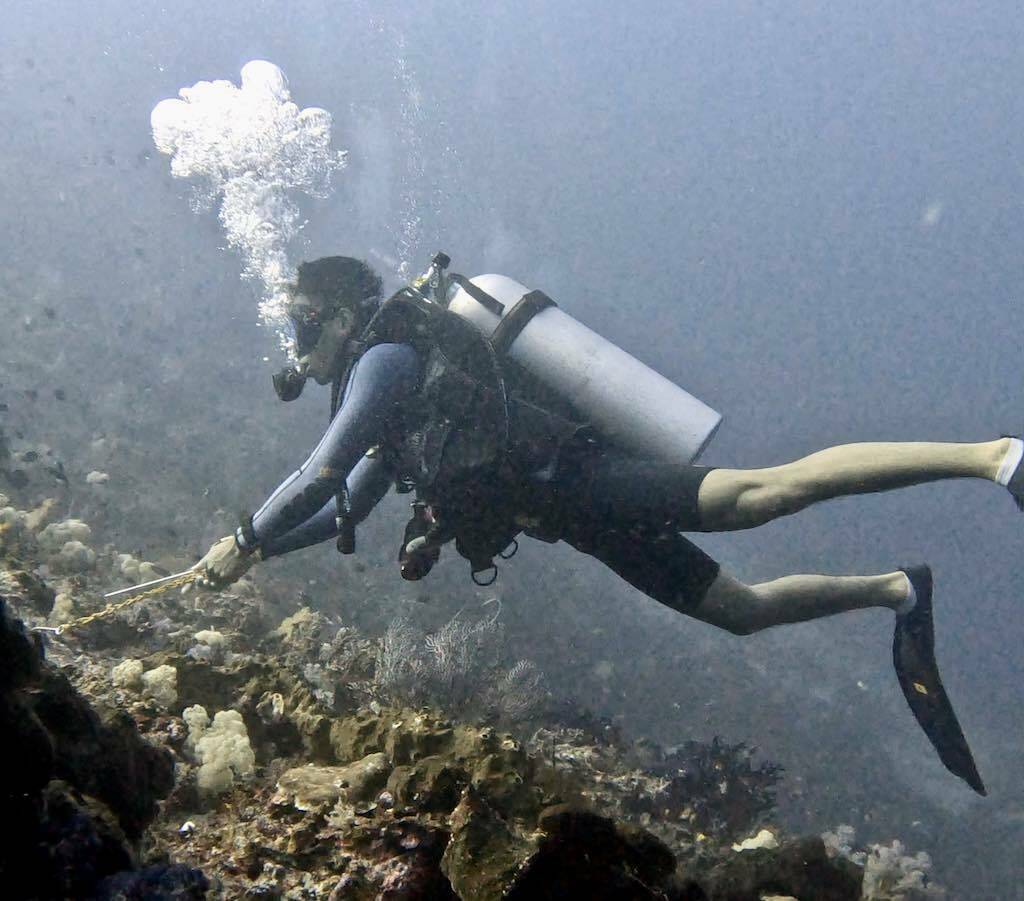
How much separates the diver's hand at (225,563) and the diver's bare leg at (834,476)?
2621 mm

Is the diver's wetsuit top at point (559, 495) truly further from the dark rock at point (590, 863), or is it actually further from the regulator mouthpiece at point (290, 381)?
the dark rock at point (590, 863)

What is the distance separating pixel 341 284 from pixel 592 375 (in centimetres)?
176

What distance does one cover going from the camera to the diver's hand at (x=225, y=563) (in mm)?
3627

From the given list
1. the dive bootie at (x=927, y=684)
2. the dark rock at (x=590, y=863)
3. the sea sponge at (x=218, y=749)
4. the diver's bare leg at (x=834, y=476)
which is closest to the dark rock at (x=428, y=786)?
the dark rock at (x=590, y=863)

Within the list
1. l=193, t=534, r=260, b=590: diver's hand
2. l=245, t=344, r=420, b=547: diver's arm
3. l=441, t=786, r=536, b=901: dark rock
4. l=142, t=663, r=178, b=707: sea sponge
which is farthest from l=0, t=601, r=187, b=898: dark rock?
l=193, t=534, r=260, b=590: diver's hand

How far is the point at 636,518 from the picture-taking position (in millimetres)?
3688

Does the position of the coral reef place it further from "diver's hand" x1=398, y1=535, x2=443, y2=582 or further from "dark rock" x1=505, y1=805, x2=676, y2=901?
"diver's hand" x1=398, y1=535, x2=443, y2=582

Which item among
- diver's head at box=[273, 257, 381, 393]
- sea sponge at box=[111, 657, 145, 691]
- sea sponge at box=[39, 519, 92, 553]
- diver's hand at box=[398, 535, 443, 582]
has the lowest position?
sea sponge at box=[111, 657, 145, 691]

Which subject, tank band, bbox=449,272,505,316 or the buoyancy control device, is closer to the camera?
the buoyancy control device

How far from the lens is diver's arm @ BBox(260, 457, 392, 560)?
4039mm

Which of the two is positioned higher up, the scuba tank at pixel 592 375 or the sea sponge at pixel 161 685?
the scuba tank at pixel 592 375

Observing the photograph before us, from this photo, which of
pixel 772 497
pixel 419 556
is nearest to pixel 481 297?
pixel 419 556

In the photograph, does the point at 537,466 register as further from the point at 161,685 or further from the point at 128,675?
the point at 128,675

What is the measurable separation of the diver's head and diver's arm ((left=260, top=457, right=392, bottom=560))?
0.66m
